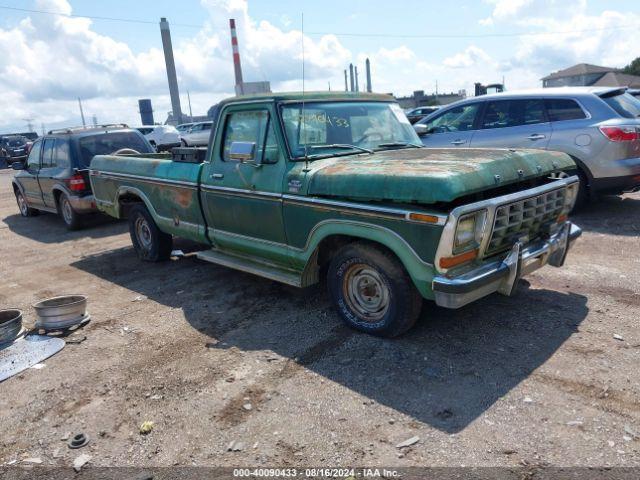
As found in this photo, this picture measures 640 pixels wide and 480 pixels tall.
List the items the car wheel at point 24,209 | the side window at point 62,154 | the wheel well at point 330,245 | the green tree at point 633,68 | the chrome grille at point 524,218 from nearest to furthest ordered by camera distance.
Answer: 1. the chrome grille at point 524,218
2. the wheel well at point 330,245
3. the side window at point 62,154
4. the car wheel at point 24,209
5. the green tree at point 633,68

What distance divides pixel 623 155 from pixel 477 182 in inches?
188

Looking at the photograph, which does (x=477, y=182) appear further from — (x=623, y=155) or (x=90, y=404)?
(x=623, y=155)

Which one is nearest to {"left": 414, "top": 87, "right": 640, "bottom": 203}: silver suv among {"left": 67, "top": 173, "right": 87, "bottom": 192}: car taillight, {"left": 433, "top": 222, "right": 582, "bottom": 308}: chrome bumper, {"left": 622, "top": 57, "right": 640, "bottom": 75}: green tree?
{"left": 433, "top": 222, "right": 582, "bottom": 308}: chrome bumper

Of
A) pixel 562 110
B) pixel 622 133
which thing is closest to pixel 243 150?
pixel 562 110

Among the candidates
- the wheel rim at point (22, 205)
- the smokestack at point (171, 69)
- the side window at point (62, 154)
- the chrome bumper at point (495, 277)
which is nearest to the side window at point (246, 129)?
the chrome bumper at point (495, 277)

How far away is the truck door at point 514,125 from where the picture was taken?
7.82 meters

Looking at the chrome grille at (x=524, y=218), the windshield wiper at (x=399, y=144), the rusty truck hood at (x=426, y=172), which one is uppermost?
the windshield wiper at (x=399, y=144)

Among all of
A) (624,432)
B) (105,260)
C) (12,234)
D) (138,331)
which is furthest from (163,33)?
(624,432)

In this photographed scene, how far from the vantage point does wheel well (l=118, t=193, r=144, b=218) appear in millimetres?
7041

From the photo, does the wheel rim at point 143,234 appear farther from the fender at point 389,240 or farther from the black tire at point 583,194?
the black tire at point 583,194

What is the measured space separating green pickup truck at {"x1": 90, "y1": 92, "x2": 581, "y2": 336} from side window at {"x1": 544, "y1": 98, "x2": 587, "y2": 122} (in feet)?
10.7

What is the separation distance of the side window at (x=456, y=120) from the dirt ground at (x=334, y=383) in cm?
365

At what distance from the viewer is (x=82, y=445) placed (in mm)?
3195

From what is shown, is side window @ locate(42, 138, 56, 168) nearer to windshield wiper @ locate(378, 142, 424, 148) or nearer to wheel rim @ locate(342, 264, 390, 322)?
windshield wiper @ locate(378, 142, 424, 148)
